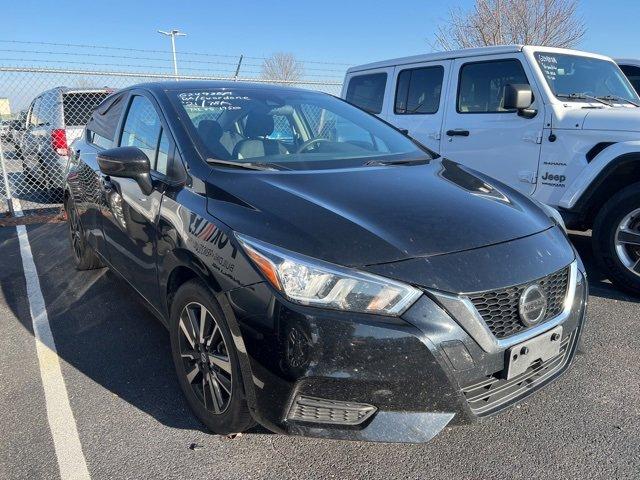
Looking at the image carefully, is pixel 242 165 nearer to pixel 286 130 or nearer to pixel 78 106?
pixel 286 130

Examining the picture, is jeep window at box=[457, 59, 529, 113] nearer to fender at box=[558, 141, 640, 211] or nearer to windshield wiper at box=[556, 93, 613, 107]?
windshield wiper at box=[556, 93, 613, 107]

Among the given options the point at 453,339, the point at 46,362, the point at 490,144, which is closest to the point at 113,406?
the point at 46,362

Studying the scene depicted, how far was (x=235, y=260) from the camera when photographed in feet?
6.77

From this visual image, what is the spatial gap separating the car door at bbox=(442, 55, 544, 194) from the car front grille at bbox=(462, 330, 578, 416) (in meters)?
2.59

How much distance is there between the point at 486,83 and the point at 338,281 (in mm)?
3921

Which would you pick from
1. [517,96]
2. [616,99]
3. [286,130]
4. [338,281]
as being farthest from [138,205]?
[616,99]

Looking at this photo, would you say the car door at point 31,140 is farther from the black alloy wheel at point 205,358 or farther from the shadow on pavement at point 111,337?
the black alloy wheel at point 205,358

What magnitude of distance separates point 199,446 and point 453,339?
129 centimetres

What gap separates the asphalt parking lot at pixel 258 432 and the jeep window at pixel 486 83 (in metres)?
2.40

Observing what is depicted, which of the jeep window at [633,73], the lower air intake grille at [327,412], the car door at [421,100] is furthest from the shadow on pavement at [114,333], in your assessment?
the jeep window at [633,73]

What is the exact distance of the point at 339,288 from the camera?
1890mm

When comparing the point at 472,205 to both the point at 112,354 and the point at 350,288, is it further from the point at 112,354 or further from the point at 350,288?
the point at 112,354

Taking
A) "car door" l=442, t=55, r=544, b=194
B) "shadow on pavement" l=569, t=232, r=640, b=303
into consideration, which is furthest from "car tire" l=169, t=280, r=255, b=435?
"car door" l=442, t=55, r=544, b=194

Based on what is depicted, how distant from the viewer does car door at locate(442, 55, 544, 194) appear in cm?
463
